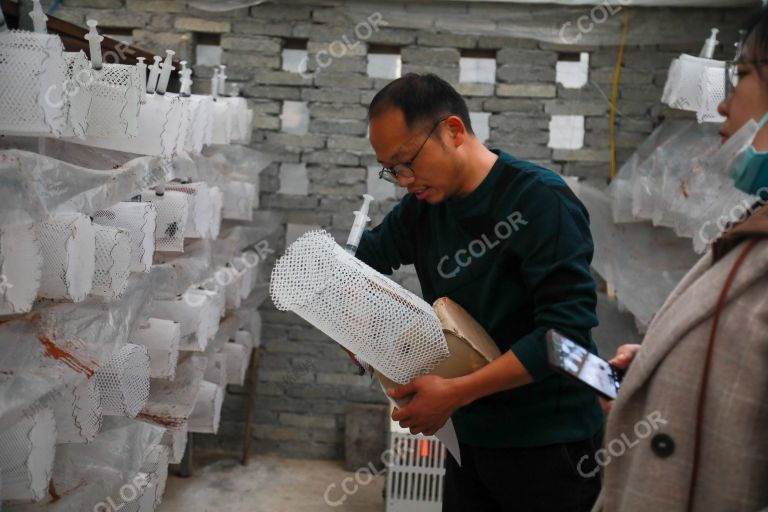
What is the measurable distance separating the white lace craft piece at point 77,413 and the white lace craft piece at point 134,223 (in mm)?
373

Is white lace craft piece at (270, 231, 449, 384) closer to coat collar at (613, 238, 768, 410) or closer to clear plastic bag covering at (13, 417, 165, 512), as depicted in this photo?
coat collar at (613, 238, 768, 410)

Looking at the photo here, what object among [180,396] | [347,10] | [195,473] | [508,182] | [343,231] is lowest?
[195,473]

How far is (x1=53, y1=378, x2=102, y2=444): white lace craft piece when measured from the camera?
200 centimetres

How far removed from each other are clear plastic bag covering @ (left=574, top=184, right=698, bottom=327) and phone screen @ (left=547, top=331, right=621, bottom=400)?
2724 millimetres

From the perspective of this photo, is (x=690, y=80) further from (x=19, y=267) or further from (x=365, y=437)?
(x=19, y=267)

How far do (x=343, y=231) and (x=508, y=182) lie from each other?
2949mm

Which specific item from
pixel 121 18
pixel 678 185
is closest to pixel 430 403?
pixel 678 185

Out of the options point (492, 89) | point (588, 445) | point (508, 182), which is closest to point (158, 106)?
point (508, 182)

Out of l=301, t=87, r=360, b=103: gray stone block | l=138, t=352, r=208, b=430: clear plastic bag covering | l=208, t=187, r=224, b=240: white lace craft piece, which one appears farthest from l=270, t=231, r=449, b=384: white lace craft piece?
l=301, t=87, r=360, b=103: gray stone block

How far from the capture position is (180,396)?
3.12m

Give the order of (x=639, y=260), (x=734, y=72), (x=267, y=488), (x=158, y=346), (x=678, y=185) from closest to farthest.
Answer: (x=734, y=72) < (x=158, y=346) < (x=678, y=185) < (x=639, y=260) < (x=267, y=488)

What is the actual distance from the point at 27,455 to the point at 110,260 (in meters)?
0.50

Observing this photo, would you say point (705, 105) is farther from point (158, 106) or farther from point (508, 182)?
point (158, 106)

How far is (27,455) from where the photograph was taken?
5.78ft
